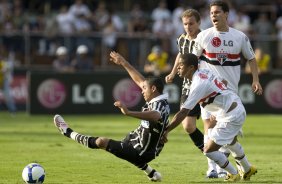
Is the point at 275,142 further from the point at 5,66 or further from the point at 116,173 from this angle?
the point at 5,66

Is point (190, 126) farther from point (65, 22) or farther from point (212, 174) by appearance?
point (65, 22)

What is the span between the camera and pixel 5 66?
29688 mm

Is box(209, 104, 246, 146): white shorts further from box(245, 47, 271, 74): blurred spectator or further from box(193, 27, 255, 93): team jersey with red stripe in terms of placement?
box(245, 47, 271, 74): blurred spectator

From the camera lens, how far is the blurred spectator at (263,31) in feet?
103

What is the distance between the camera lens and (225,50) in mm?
12688

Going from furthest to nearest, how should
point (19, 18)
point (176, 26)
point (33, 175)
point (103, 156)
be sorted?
point (176, 26), point (19, 18), point (103, 156), point (33, 175)

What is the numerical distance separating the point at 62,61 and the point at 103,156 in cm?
1438

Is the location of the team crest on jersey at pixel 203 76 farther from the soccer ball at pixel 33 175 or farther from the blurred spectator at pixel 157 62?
the blurred spectator at pixel 157 62

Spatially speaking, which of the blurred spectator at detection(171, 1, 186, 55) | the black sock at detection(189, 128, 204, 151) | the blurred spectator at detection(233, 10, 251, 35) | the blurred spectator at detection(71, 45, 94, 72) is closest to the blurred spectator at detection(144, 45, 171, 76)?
the blurred spectator at detection(171, 1, 186, 55)

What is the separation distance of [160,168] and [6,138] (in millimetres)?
6580

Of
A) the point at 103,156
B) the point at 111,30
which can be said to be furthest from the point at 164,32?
the point at 103,156

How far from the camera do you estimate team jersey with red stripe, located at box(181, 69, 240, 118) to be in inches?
455

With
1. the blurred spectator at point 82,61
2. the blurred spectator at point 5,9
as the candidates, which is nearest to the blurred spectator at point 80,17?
the blurred spectator at point 82,61

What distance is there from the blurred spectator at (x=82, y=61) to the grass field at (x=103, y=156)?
5.01 meters
